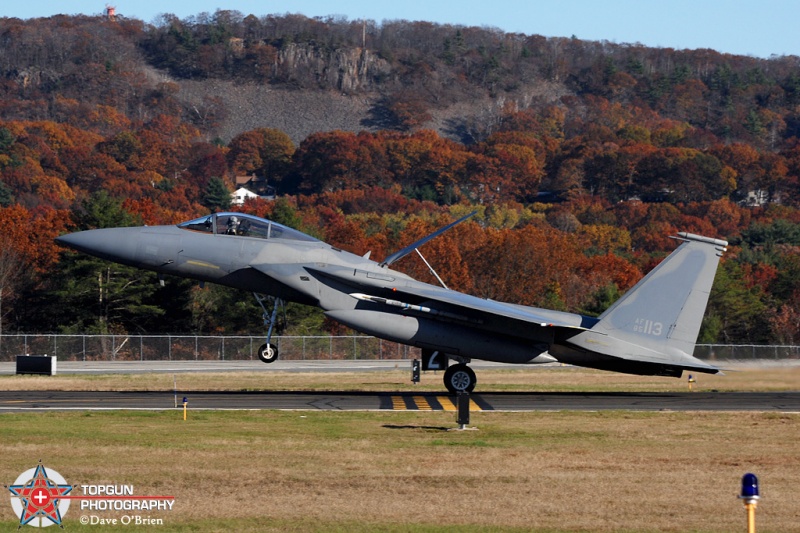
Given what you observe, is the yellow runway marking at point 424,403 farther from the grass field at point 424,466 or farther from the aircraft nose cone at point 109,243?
the aircraft nose cone at point 109,243

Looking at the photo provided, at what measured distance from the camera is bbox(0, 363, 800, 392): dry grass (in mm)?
35281

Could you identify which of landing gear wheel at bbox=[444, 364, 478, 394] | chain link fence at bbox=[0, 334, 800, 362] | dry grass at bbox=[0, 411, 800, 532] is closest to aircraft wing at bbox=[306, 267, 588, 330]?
landing gear wheel at bbox=[444, 364, 478, 394]

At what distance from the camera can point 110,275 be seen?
65.9 meters

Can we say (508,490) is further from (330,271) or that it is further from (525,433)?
(330,271)

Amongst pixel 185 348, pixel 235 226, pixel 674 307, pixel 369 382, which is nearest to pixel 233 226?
pixel 235 226

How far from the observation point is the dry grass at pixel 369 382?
35.3m

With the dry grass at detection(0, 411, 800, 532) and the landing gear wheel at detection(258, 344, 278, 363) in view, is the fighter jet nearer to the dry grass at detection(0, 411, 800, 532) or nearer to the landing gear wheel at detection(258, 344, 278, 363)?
the landing gear wheel at detection(258, 344, 278, 363)

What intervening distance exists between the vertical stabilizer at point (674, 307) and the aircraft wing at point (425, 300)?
1.39m

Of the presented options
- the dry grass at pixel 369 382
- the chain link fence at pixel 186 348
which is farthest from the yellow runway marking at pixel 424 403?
the chain link fence at pixel 186 348

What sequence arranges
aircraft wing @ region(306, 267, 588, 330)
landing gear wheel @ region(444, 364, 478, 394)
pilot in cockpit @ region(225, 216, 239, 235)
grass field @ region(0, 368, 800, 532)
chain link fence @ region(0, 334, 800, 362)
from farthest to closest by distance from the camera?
chain link fence @ region(0, 334, 800, 362), landing gear wheel @ region(444, 364, 478, 394), pilot in cockpit @ region(225, 216, 239, 235), aircraft wing @ region(306, 267, 588, 330), grass field @ region(0, 368, 800, 532)

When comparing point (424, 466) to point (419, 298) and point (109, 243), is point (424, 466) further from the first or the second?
point (109, 243)

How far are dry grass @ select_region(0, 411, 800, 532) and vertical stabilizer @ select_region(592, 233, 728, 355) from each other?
3.44 m

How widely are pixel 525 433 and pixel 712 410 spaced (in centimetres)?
675

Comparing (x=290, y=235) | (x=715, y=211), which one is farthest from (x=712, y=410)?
(x=715, y=211)
